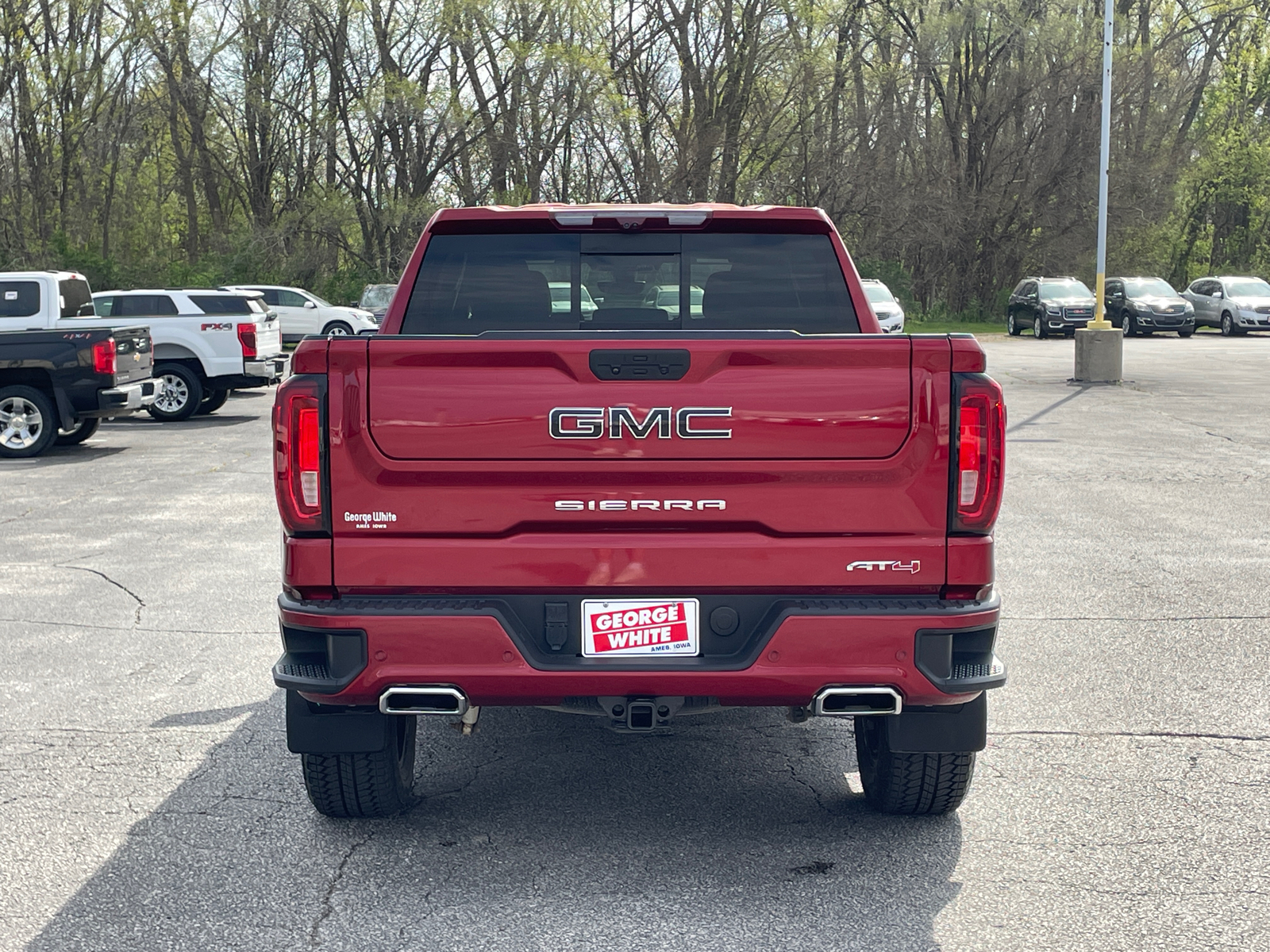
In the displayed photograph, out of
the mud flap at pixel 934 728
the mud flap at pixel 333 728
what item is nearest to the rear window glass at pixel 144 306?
the mud flap at pixel 333 728

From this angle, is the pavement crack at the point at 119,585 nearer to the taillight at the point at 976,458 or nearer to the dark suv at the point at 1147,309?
the taillight at the point at 976,458

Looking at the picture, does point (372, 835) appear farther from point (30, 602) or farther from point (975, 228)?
point (975, 228)

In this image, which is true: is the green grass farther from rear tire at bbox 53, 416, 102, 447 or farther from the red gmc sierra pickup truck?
the red gmc sierra pickup truck

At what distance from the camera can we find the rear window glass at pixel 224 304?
20.2 m

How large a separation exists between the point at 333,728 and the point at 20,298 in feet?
49.3

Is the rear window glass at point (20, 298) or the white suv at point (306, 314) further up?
the rear window glass at point (20, 298)

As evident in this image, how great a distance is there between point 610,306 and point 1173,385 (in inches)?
800

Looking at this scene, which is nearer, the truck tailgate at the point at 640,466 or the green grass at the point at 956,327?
the truck tailgate at the point at 640,466

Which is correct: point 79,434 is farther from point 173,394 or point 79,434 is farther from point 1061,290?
point 1061,290

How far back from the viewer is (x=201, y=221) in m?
52.8

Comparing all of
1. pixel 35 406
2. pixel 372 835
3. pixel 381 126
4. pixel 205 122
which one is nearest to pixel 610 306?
pixel 372 835

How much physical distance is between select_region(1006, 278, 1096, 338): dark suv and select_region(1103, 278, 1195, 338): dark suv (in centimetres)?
67

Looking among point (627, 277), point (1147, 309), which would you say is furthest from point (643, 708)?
point (1147, 309)

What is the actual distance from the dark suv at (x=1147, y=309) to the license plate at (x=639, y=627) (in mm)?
36593
